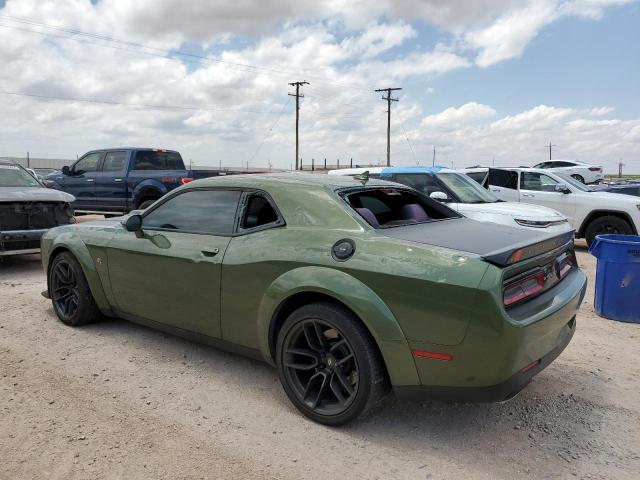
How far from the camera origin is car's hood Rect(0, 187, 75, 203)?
7.48 metres

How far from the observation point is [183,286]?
12.5 feet

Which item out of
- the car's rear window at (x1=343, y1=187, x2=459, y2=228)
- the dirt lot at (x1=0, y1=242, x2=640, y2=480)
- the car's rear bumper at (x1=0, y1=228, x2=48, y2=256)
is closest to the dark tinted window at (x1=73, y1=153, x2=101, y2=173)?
the car's rear bumper at (x1=0, y1=228, x2=48, y2=256)

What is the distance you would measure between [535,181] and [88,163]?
10.4 m

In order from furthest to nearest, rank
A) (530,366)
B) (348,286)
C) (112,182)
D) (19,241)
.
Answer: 1. (112,182)
2. (19,241)
3. (348,286)
4. (530,366)

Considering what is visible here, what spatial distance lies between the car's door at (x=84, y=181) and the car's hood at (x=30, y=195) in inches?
136

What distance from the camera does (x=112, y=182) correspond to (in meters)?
11.3

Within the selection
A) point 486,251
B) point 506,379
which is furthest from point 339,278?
point 506,379

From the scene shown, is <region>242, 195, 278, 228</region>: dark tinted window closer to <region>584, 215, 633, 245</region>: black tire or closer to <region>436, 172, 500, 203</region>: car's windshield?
<region>436, 172, 500, 203</region>: car's windshield

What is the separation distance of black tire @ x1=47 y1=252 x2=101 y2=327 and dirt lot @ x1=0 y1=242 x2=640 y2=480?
46 cm

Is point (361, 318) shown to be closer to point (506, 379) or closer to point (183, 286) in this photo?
point (506, 379)

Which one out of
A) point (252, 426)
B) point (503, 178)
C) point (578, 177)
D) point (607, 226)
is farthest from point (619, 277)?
point (578, 177)

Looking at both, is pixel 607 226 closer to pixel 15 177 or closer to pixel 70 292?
pixel 70 292

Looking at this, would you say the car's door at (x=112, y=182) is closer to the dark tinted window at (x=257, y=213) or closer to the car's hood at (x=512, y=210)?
the car's hood at (x=512, y=210)

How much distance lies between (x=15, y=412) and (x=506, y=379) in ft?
9.85
